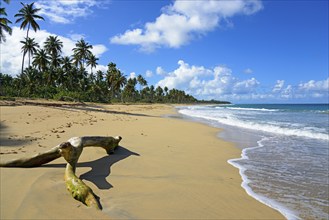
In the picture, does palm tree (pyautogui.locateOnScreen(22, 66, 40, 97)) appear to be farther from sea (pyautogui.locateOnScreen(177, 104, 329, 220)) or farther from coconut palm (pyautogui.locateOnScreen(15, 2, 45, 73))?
sea (pyautogui.locateOnScreen(177, 104, 329, 220))

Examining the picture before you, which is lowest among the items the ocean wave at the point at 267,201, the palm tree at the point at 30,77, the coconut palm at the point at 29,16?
the ocean wave at the point at 267,201

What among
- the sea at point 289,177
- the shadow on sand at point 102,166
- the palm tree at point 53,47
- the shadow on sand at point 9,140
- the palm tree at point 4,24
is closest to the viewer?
the sea at point 289,177

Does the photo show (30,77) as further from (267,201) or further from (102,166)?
(267,201)

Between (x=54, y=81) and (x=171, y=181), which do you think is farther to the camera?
(x=54, y=81)

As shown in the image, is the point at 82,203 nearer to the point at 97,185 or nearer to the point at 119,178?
the point at 97,185

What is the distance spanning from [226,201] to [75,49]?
70022mm

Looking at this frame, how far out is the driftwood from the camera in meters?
3.94

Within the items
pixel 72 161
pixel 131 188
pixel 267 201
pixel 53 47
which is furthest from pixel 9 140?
pixel 53 47

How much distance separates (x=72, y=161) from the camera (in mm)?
4898

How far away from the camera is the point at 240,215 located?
4.17m

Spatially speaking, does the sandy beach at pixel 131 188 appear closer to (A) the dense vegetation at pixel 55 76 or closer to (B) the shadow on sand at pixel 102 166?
(B) the shadow on sand at pixel 102 166

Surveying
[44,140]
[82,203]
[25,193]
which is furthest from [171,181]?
[44,140]

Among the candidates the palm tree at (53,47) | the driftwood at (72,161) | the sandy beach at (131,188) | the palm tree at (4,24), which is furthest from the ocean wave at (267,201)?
the palm tree at (53,47)

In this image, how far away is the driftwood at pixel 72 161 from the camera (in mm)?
3939
